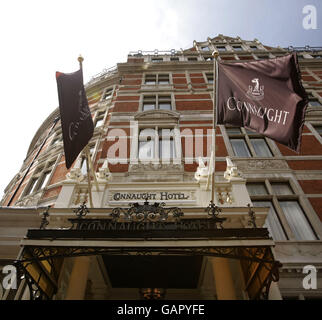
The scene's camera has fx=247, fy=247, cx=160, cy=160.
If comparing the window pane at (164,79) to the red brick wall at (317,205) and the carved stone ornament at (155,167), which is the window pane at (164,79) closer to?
the carved stone ornament at (155,167)

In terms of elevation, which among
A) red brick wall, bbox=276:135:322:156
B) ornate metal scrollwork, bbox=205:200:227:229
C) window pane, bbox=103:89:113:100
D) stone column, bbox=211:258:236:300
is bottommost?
stone column, bbox=211:258:236:300

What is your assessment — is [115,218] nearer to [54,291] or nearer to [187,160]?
[54,291]

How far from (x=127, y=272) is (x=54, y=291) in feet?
6.76

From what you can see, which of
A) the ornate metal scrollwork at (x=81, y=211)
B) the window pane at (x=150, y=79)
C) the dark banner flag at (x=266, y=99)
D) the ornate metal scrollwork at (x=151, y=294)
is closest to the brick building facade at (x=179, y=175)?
the window pane at (x=150, y=79)

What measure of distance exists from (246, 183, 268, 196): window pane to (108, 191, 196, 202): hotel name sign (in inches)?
135

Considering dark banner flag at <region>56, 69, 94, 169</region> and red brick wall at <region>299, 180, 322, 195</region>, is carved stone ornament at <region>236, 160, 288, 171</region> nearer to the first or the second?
red brick wall at <region>299, 180, 322, 195</region>

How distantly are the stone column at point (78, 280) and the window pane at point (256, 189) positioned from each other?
7.17m

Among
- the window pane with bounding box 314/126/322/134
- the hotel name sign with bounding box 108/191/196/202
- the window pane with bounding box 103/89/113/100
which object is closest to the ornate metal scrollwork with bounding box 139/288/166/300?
the hotel name sign with bounding box 108/191/196/202

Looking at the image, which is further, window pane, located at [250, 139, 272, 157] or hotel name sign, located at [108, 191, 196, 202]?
window pane, located at [250, 139, 272, 157]

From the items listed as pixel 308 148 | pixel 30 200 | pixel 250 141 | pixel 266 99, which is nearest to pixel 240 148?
pixel 250 141

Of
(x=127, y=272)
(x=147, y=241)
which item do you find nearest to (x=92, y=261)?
(x=127, y=272)

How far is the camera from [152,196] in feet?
28.1

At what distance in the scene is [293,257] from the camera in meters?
8.12

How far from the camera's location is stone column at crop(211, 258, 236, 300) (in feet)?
19.6
